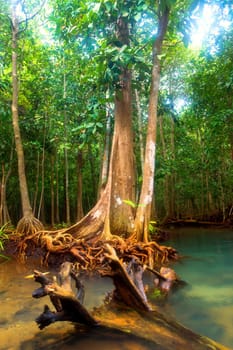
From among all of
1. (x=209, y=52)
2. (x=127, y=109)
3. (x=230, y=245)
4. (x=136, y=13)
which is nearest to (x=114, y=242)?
(x=127, y=109)

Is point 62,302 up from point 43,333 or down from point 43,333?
up

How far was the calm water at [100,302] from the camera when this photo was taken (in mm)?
3129

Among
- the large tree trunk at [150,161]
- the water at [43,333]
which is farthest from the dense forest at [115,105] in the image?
the water at [43,333]

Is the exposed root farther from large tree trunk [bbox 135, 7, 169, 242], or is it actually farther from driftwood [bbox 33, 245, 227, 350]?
driftwood [bbox 33, 245, 227, 350]

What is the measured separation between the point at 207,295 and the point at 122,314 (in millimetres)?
1893

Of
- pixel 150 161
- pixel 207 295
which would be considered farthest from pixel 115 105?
pixel 207 295

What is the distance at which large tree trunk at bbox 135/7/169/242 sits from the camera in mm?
6988

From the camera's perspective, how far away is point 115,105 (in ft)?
28.2

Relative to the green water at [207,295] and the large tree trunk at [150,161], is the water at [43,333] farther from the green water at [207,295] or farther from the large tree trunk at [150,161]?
the large tree trunk at [150,161]

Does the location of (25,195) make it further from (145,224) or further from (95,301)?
(95,301)

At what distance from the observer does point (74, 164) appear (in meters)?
17.8

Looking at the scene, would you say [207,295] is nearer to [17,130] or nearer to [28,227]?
[28,227]

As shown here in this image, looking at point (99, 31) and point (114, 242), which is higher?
point (99, 31)

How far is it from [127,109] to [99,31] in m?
1.95
